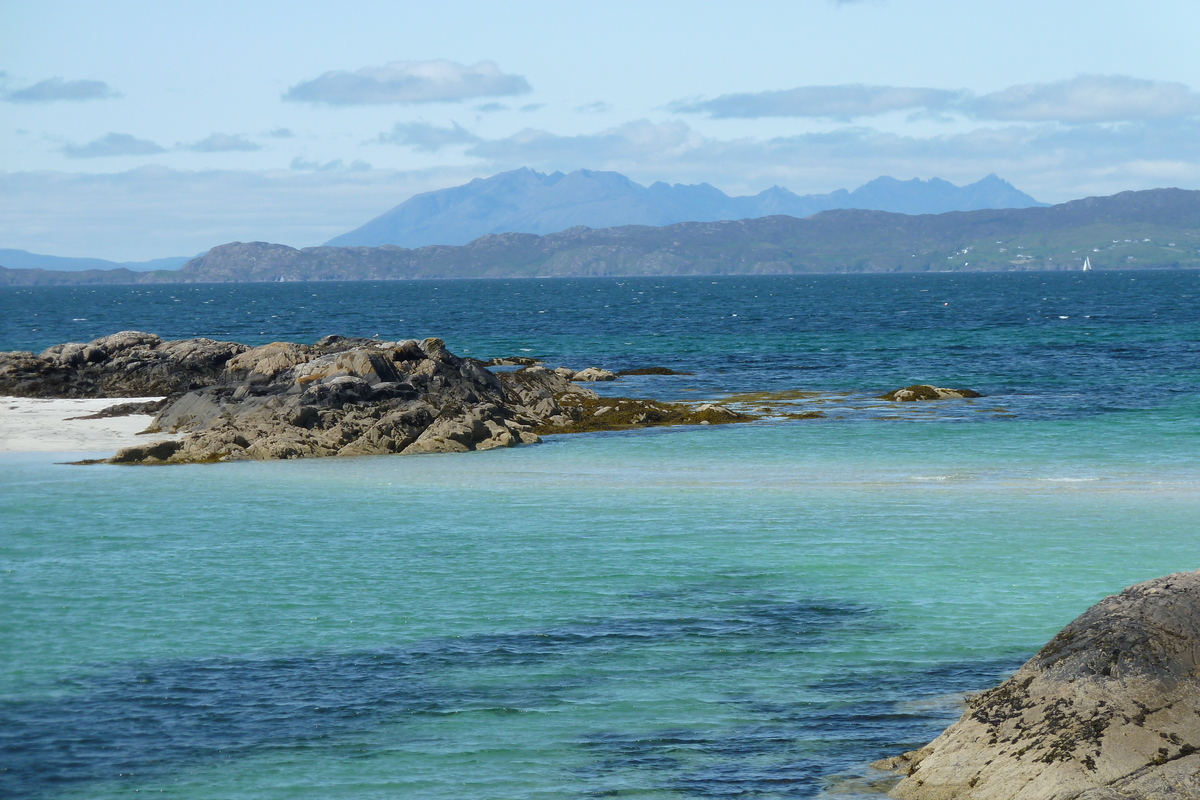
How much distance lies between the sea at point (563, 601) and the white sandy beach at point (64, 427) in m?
2.89

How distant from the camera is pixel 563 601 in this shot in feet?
56.2

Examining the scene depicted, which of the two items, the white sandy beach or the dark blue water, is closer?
the white sandy beach

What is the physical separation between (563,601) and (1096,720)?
357 inches

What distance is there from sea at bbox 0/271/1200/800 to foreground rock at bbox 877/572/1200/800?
1035mm

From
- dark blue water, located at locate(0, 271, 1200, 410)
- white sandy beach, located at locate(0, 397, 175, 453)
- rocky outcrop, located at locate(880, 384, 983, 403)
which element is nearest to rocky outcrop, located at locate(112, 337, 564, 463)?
white sandy beach, located at locate(0, 397, 175, 453)

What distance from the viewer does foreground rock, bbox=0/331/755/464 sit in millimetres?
33656

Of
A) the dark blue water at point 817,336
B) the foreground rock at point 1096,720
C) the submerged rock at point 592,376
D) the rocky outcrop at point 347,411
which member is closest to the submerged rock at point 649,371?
the submerged rock at point 592,376

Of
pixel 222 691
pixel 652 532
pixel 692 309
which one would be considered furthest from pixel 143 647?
pixel 692 309

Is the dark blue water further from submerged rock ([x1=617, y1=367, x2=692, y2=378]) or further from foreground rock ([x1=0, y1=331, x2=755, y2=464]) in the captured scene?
Answer: foreground rock ([x1=0, y1=331, x2=755, y2=464])

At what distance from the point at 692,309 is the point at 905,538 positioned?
396ft

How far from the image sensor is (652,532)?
866 inches

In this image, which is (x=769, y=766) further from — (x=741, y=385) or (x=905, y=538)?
(x=741, y=385)

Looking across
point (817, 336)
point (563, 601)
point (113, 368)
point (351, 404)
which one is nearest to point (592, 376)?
point (113, 368)

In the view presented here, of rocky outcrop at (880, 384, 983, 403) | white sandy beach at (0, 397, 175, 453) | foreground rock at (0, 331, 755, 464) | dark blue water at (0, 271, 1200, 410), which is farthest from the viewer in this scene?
dark blue water at (0, 271, 1200, 410)
